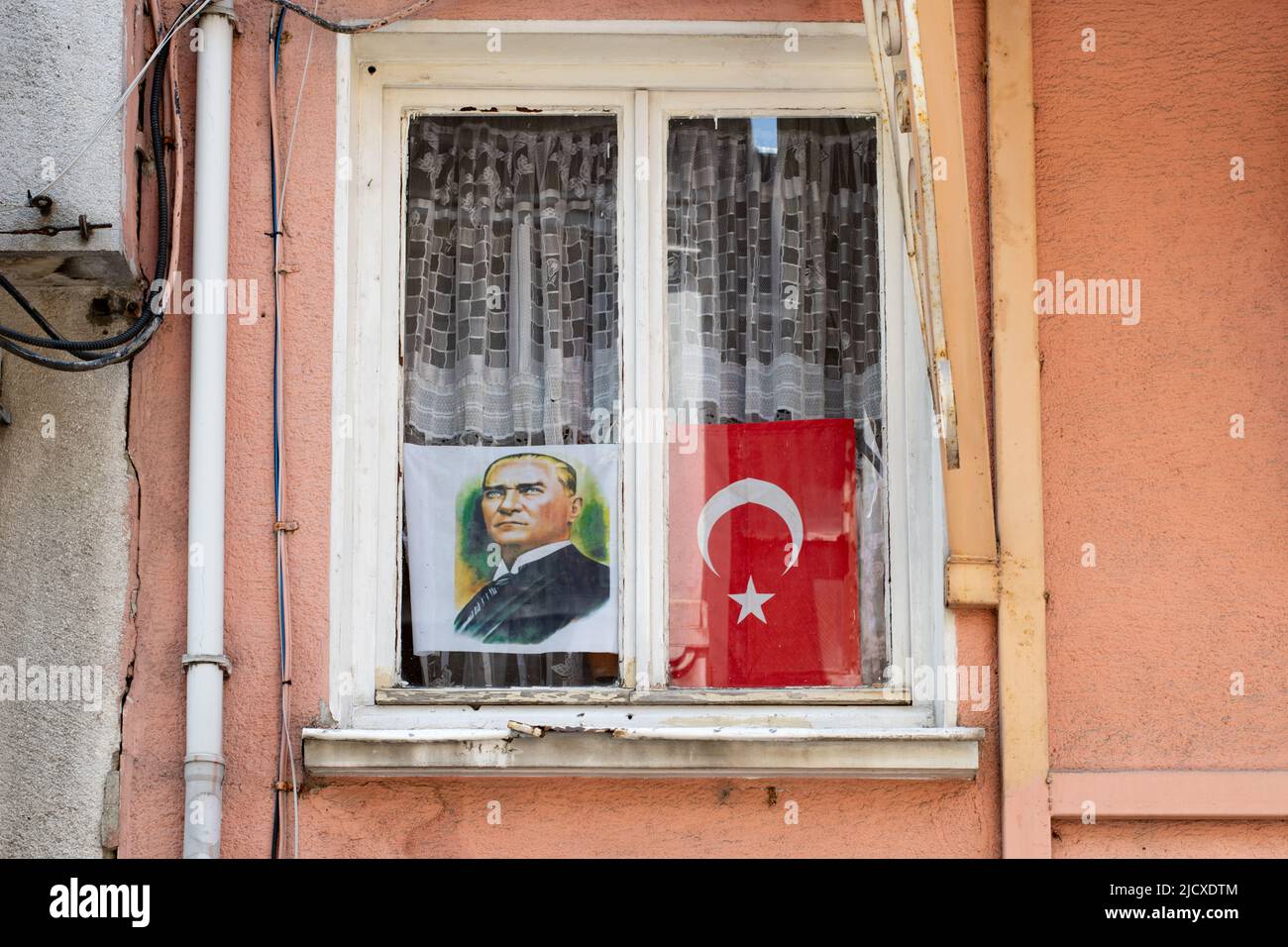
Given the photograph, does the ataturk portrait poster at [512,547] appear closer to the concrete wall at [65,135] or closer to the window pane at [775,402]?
the window pane at [775,402]

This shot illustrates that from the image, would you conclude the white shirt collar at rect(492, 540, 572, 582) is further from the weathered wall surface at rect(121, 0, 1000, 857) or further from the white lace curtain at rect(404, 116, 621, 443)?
the weathered wall surface at rect(121, 0, 1000, 857)

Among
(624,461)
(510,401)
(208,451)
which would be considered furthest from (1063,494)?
(208,451)

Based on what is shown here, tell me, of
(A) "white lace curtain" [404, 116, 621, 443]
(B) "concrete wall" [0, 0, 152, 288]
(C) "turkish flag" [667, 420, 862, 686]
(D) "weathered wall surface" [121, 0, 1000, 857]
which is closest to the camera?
(B) "concrete wall" [0, 0, 152, 288]

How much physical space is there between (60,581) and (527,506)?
4.41 feet

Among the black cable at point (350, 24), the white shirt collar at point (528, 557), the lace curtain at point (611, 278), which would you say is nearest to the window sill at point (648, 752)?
the white shirt collar at point (528, 557)

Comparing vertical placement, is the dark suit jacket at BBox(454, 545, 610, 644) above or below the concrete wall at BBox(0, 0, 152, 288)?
below

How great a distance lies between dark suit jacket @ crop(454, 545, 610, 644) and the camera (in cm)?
544

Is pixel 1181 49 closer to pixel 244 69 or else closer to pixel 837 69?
pixel 837 69

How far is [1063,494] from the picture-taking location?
17.4 feet

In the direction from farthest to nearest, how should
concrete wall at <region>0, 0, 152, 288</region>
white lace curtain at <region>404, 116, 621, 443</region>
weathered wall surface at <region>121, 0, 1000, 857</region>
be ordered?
white lace curtain at <region>404, 116, 621, 443</region> < weathered wall surface at <region>121, 0, 1000, 857</region> < concrete wall at <region>0, 0, 152, 288</region>

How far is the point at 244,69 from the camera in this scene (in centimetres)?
550

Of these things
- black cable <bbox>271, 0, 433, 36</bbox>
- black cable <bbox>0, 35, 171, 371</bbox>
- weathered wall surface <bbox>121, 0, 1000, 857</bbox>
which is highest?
black cable <bbox>271, 0, 433, 36</bbox>

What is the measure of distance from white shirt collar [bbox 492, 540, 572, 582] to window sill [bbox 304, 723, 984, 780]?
59cm

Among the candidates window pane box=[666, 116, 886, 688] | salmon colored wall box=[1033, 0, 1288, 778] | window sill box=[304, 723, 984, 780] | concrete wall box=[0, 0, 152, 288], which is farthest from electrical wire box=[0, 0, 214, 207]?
salmon colored wall box=[1033, 0, 1288, 778]
